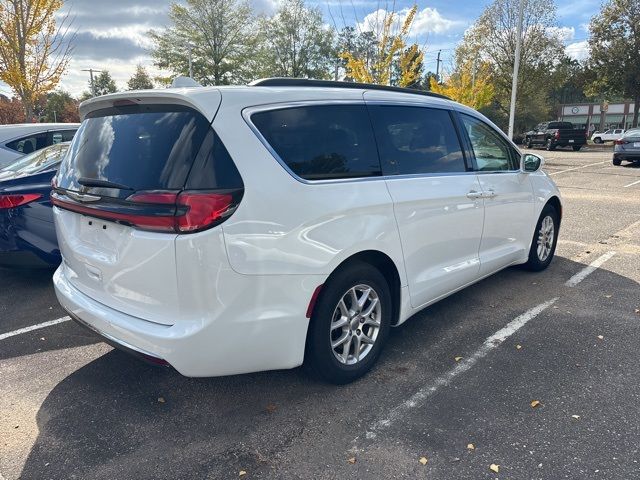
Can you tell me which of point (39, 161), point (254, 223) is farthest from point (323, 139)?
point (39, 161)

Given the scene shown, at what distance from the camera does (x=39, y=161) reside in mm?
5406

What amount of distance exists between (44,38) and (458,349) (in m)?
15.5

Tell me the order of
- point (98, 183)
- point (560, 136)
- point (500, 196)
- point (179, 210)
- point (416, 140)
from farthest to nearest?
point (560, 136)
point (500, 196)
point (416, 140)
point (98, 183)
point (179, 210)

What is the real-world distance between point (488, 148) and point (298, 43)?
36.3 m

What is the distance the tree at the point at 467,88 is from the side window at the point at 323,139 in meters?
22.8

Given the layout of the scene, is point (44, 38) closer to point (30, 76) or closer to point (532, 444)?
point (30, 76)

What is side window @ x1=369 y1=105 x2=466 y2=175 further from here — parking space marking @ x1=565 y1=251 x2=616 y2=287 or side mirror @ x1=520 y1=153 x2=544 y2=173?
parking space marking @ x1=565 y1=251 x2=616 y2=287

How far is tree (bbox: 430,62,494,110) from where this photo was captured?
2562cm

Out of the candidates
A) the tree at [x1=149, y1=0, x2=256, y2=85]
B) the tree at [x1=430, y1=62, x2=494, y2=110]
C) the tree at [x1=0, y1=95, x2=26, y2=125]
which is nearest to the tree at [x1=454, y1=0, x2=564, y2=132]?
the tree at [x1=430, y1=62, x2=494, y2=110]

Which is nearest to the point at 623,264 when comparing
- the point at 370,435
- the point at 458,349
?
the point at 458,349

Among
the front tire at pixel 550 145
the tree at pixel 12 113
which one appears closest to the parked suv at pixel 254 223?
the tree at pixel 12 113

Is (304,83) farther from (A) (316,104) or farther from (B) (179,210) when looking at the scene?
(B) (179,210)

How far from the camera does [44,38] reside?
1428cm

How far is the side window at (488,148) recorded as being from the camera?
4176 millimetres
